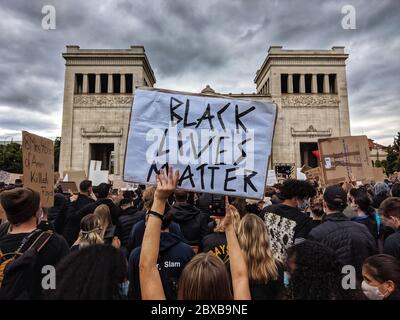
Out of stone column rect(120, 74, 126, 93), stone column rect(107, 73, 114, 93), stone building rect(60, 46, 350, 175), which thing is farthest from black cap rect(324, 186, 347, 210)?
stone column rect(107, 73, 114, 93)

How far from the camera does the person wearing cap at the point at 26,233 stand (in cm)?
270

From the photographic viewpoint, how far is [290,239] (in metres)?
4.12

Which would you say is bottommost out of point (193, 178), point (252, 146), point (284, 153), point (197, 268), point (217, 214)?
point (197, 268)

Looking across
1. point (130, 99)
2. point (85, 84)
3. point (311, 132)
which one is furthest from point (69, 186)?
point (311, 132)

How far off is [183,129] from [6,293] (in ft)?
6.10

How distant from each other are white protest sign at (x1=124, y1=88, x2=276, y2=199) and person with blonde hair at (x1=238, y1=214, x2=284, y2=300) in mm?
460

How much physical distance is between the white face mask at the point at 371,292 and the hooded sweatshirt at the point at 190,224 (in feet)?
8.44

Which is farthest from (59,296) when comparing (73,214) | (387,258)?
(73,214)

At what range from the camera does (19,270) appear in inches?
101

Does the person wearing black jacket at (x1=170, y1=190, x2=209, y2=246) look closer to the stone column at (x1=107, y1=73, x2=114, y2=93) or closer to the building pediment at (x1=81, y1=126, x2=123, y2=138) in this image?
the building pediment at (x1=81, y1=126, x2=123, y2=138)

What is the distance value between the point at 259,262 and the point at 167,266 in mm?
861

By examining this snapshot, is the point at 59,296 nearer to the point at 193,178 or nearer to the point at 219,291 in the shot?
the point at 219,291

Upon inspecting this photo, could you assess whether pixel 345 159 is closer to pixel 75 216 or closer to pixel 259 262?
pixel 259 262

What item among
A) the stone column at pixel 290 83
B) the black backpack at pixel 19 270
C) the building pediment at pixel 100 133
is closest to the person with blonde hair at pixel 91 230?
the black backpack at pixel 19 270
